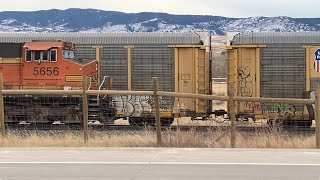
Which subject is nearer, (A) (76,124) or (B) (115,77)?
(A) (76,124)

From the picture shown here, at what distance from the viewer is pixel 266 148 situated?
1284 centimetres

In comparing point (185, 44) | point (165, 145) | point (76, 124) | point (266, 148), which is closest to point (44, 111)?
point (76, 124)

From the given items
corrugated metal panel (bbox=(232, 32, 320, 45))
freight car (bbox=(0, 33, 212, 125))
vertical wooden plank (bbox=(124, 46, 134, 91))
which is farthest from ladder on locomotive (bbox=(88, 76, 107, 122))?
corrugated metal panel (bbox=(232, 32, 320, 45))

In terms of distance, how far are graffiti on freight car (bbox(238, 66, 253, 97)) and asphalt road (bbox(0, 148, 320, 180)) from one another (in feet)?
31.5

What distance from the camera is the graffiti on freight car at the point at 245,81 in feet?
71.1

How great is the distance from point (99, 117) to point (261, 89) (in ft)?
20.2

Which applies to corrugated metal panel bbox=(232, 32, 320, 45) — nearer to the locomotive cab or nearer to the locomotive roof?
the locomotive roof

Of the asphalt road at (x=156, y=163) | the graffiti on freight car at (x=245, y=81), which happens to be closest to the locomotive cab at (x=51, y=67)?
the graffiti on freight car at (x=245, y=81)

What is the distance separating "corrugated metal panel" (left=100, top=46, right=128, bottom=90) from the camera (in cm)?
2266

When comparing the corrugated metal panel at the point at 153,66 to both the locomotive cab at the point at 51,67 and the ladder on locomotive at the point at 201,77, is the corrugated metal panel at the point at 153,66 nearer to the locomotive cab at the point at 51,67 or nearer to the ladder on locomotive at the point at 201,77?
the ladder on locomotive at the point at 201,77

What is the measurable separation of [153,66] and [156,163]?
12229 millimetres
